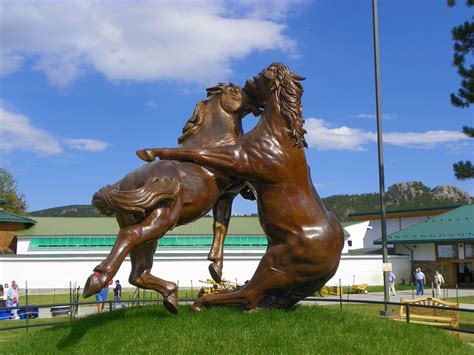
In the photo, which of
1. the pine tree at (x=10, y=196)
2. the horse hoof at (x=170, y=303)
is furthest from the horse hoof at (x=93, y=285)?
the pine tree at (x=10, y=196)

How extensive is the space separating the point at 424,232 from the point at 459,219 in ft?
7.05

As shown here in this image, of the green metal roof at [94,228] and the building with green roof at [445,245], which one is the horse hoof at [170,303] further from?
the green metal roof at [94,228]

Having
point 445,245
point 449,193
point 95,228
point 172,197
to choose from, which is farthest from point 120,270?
point 449,193

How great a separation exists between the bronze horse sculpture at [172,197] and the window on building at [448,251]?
86.0 feet

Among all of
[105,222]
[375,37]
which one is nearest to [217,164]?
[375,37]

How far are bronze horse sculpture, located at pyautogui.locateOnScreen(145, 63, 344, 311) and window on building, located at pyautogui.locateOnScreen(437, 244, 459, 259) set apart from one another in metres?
26.3

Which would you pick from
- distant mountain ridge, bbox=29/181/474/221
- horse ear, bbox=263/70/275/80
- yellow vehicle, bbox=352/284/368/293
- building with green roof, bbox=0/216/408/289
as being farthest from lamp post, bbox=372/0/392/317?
distant mountain ridge, bbox=29/181/474/221

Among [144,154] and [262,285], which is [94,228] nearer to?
[144,154]

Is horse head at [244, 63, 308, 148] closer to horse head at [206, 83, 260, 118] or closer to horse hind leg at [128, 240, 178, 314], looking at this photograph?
horse head at [206, 83, 260, 118]

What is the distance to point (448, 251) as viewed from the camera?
30.3 m

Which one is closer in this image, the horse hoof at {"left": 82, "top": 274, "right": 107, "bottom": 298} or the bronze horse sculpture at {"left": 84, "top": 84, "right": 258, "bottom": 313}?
the horse hoof at {"left": 82, "top": 274, "right": 107, "bottom": 298}

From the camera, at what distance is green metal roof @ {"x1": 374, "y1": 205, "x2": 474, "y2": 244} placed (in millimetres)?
29648

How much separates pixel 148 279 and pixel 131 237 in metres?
0.75

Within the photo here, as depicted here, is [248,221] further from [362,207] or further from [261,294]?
[362,207]
